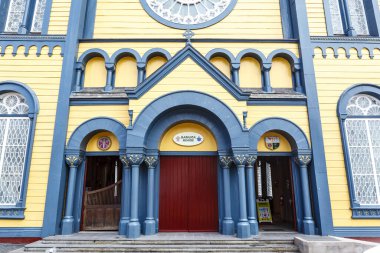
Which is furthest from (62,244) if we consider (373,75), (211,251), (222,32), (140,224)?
(373,75)

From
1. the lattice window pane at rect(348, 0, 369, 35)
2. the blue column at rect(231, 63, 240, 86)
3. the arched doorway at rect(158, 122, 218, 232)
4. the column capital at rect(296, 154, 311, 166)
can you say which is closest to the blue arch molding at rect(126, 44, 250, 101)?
the blue column at rect(231, 63, 240, 86)

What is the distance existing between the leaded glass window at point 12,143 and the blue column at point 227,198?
295 inches

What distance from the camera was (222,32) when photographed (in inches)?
476

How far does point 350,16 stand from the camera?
12336mm

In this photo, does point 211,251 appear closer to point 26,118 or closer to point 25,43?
point 26,118

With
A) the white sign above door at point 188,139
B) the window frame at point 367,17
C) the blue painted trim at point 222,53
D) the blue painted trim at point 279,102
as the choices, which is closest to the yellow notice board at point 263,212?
the white sign above door at point 188,139

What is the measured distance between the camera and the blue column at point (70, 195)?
952 centimetres

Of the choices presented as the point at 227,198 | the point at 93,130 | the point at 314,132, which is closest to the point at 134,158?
the point at 93,130

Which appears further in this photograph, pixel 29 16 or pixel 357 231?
pixel 29 16

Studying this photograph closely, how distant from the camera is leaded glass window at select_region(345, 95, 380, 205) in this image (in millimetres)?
9852

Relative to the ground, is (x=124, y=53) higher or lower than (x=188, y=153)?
higher

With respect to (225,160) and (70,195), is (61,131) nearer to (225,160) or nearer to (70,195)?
(70,195)

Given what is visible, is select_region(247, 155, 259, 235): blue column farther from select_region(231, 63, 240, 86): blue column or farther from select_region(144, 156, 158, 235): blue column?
select_region(144, 156, 158, 235): blue column

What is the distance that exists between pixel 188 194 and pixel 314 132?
5447 mm
